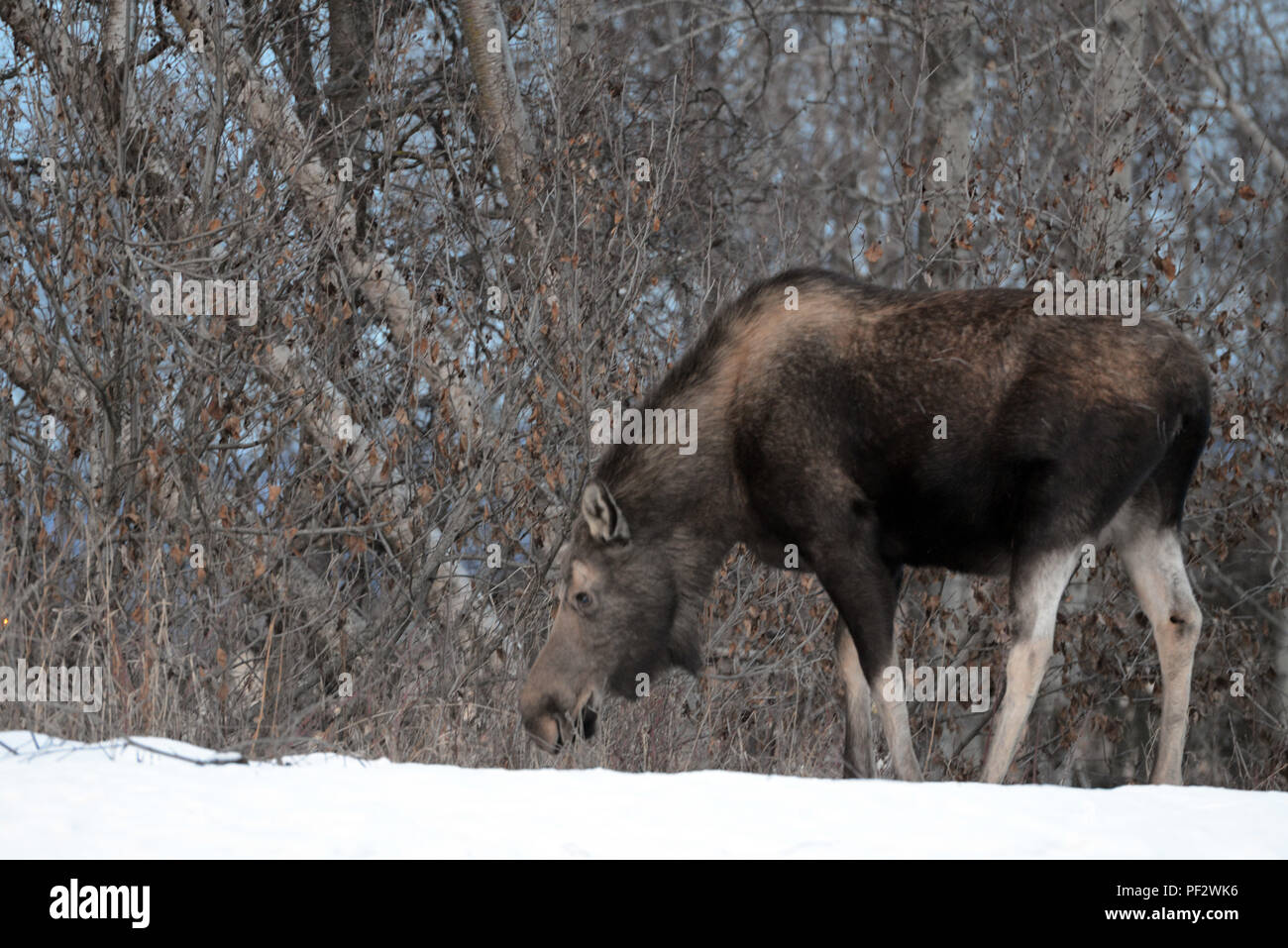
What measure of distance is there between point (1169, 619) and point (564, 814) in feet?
12.2

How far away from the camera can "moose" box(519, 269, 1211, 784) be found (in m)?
6.04

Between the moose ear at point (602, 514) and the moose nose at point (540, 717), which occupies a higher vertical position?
the moose ear at point (602, 514)

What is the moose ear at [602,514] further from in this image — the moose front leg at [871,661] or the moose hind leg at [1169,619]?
the moose hind leg at [1169,619]

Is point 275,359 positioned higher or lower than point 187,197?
lower

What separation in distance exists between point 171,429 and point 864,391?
3990mm

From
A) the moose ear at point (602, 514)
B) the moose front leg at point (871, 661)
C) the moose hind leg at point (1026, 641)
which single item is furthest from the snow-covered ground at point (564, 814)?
the moose ear at point (602, 514)

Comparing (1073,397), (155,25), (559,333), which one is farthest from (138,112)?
(1073,397)

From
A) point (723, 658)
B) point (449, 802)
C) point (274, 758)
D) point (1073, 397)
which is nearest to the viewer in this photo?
point (449, 802)

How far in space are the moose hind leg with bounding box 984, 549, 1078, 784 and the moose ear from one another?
1767mm

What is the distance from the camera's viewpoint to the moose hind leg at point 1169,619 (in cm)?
623

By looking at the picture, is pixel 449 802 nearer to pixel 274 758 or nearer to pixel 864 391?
pixel 274 758

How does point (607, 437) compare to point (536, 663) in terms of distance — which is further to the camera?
point (607, 437)

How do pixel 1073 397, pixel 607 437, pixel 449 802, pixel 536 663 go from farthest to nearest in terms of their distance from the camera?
pixel 607 437 → pixel 536 663 → pixel 1073 397 → pixel 449 802

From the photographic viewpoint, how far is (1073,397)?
19.9ft
